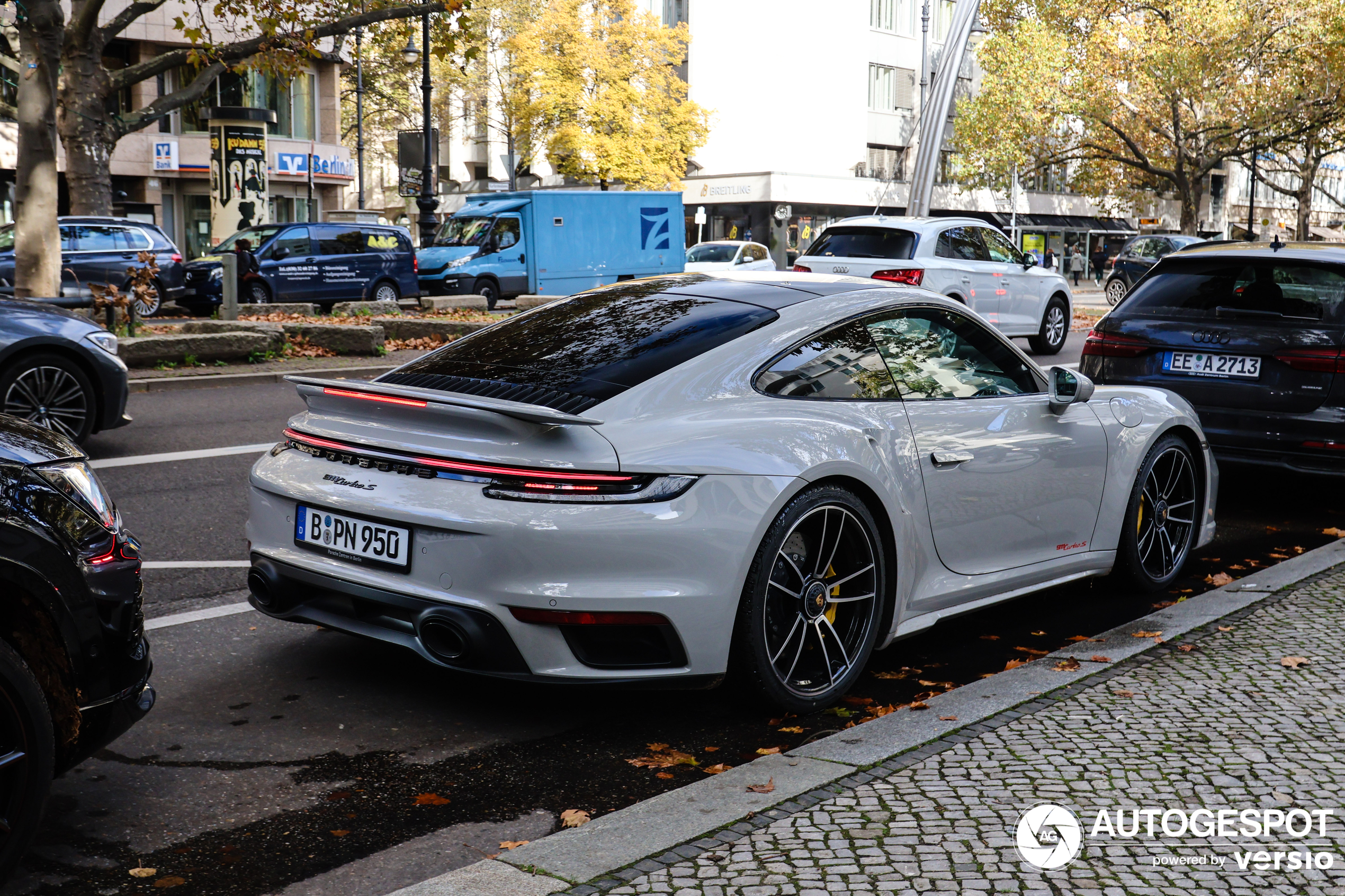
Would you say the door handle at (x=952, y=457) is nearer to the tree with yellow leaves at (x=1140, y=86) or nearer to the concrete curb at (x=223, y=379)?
the concrete curb at (x=223, y=379)

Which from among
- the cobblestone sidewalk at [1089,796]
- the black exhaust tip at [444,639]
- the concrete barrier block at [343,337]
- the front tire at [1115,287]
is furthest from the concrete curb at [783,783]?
the front tire at [1115,287]

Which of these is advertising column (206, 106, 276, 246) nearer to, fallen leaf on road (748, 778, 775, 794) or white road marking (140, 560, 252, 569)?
white road marking (140, 560, 252, 569)

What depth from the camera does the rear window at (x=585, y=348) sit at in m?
4.11

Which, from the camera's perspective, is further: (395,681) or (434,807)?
(395,681)

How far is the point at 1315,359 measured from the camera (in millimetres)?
7113

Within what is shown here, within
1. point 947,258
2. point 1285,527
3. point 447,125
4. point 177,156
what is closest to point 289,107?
point 177,156

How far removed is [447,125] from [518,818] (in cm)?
5907

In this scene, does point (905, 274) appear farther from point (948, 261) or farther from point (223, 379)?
point (223, 379)

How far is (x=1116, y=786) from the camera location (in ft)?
11.4

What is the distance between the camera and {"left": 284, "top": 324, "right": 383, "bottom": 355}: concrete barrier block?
1542cm

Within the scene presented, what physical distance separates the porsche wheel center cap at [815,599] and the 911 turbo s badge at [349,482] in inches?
53.9

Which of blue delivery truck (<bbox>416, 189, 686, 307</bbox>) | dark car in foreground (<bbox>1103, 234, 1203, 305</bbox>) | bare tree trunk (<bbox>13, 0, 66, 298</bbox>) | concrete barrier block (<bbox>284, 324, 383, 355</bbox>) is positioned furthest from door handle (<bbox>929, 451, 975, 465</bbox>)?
dark car in foreground (<bbox>1103, 234, 1203, 305</bbox>)

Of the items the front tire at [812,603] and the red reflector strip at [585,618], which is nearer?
the red reflector strip at [585,618]

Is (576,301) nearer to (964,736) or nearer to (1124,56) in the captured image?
(964,736)
